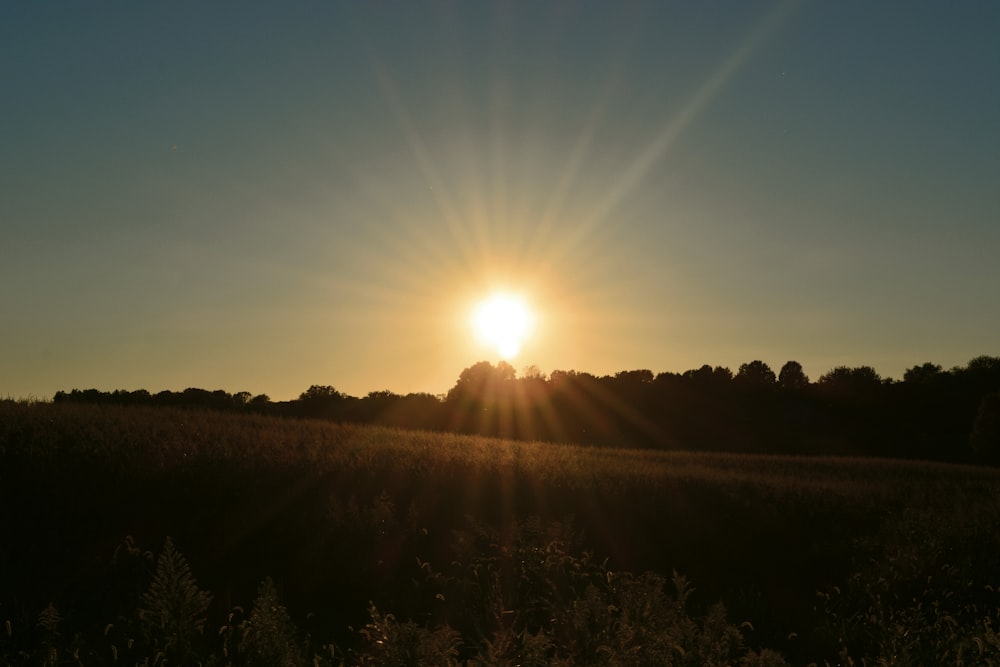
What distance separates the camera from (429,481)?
1680cm

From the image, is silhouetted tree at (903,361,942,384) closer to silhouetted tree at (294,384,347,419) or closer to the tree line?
the tree line

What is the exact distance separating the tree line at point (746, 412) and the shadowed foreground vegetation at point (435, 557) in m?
36.7

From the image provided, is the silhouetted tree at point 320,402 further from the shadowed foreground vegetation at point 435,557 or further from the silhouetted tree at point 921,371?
the silhouetted tree at point 921,371

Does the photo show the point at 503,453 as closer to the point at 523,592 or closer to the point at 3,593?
the point at 523,592

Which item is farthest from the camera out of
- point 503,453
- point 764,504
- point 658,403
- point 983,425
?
point 658,403

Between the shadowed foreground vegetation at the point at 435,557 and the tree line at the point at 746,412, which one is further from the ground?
the tree line at the point at 746,412

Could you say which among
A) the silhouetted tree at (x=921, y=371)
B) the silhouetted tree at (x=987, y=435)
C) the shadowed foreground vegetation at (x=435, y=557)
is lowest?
the shadowed foreground vegetation at (x=435, y=557)

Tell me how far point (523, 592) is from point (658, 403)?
A: 220 ft

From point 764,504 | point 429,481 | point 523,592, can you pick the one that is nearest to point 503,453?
point 429,481

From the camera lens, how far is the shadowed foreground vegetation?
24.7 ft

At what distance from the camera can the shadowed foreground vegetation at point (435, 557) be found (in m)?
7.52

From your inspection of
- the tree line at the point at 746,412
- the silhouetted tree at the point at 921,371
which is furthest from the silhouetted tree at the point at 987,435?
the silhouetted tree at the point at 921,371

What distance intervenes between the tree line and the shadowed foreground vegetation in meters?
36.7

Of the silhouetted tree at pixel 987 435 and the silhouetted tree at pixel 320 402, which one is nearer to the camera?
the silhouetted tree at pixel 320 402
